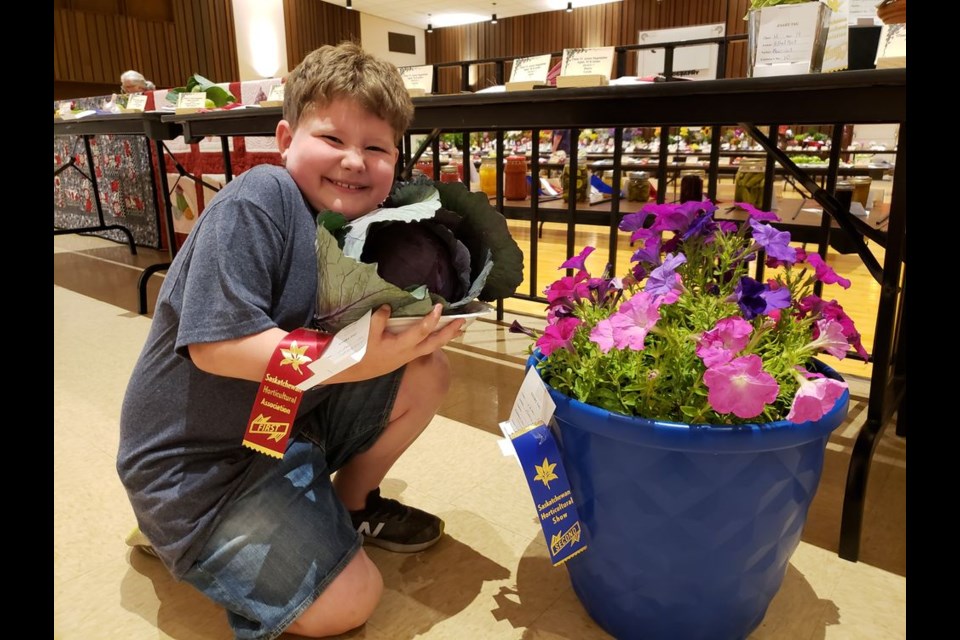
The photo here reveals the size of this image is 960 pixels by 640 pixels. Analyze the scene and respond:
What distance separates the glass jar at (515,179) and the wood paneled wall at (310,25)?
26.5 feet

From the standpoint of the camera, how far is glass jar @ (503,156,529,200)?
436cm

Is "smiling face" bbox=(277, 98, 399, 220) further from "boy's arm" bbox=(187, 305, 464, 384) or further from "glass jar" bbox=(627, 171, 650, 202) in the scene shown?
"glass jar" bbox=(627, 171, 650, 202)

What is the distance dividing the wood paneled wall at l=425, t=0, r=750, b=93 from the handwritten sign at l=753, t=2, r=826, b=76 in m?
9.88

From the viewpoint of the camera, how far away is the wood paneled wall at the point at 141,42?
827 cm

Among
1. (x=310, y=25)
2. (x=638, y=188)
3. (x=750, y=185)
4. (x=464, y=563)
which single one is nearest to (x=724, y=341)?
(x=464, y=563)

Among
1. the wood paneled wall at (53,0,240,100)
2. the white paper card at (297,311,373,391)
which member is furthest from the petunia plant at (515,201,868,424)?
the wood paneled wall at (53,0,240,100)

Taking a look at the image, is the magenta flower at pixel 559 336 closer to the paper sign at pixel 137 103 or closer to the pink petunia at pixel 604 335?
the pink petunia at pixel 604 335

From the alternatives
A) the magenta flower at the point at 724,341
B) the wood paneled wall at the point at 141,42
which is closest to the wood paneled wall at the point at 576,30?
the wood paneled wall at the point at 141,42

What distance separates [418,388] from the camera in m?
1.19

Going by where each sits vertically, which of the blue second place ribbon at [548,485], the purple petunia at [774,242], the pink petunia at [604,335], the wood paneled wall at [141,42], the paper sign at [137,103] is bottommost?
the blue second place ribbon at [548,485]

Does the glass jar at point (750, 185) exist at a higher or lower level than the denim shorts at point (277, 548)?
higher

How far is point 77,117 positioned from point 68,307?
939 mm
